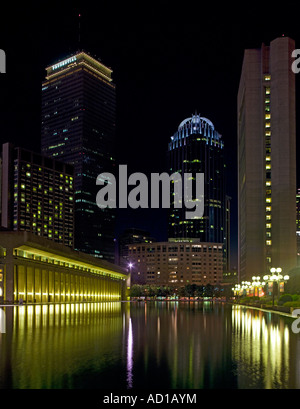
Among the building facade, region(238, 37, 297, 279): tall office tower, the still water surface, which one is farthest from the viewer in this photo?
region(238, 37, 297, 279): tall office tower

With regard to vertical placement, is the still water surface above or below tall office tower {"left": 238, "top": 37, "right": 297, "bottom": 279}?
below

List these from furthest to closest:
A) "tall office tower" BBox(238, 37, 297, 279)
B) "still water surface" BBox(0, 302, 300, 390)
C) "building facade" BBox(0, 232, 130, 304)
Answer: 1. "tall office tower" BBox(238, 37, 297, 279)
2. "building facade" BBox(0, 232, 130, 304)
3. "still water surface" BBox(0, 302, 300, 390)

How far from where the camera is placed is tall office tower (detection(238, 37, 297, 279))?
139375 mm

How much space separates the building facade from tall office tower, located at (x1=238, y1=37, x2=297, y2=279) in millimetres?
47169

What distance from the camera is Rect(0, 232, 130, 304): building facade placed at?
7075cm

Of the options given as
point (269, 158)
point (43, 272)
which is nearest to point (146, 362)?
point (43, 272)

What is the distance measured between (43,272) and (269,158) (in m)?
87.8

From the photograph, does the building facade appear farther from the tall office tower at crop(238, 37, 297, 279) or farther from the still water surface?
the still water surface

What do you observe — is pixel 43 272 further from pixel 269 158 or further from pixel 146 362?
pixel 269 158

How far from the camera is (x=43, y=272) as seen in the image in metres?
84.9

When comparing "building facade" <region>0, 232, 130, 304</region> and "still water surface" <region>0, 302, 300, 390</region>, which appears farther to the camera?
"building facade" <region>0, 232, 130, 304</region>

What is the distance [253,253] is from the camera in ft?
492

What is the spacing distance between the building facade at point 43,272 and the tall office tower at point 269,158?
155ft

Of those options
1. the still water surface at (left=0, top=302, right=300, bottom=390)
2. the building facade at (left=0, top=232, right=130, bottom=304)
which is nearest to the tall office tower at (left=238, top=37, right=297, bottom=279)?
the building facade at (left=0, top=232, right=130, bottom=304)
